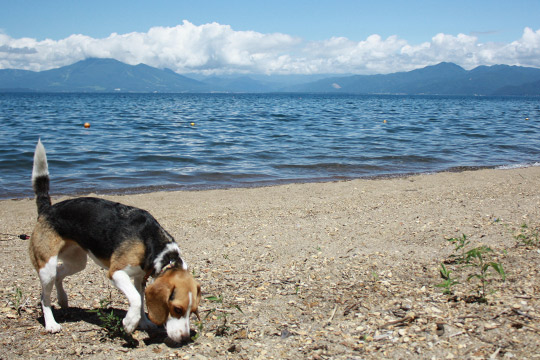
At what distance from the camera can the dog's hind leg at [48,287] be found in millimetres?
4027

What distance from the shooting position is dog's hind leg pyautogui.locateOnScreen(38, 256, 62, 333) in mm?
4027

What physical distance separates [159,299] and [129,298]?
17.4 inches

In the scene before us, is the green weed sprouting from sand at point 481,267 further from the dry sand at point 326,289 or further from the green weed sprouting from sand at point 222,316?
the green weed sprouting from sand at point 222,316

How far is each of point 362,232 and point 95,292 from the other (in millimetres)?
4074

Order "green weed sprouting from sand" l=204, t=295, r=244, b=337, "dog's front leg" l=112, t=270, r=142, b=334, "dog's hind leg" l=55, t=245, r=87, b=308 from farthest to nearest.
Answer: "dog's hind leg" l=55, t=245, r=87, b=308 < "green weed sprouting from sand" l=204, t=295, r=244, b=337 < "dog's front leg" l=112, t=270, r=142, b=334

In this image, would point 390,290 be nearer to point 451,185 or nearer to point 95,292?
point 95,292

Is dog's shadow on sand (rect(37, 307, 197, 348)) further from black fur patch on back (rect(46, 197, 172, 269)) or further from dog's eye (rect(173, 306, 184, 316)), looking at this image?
black fur patch on back (rect(46, 197, 172, 269))

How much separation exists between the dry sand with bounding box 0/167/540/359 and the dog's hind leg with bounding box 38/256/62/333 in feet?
0.28

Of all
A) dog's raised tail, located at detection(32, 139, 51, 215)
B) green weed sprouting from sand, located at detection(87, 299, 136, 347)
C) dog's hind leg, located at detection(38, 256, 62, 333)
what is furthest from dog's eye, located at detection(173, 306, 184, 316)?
dog's raised tail, located at detection(32, 139, 51, 215)

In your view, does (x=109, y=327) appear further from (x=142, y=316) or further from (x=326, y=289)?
(x=326, y=289)

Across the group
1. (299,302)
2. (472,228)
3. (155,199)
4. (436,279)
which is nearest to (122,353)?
(299,302)

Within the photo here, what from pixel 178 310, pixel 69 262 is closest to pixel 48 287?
pixel 69 262

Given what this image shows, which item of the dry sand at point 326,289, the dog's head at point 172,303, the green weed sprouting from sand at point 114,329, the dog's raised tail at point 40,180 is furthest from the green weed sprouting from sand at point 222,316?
the dog's raised tail at point 40,180

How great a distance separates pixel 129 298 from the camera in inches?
146
